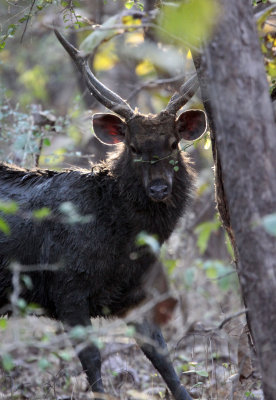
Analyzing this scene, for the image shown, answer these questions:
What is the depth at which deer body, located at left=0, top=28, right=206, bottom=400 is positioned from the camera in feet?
18.7

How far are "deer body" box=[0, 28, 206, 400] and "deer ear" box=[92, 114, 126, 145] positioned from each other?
39 mm

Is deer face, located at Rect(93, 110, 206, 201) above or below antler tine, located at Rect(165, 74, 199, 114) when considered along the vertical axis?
below

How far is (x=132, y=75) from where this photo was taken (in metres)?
12.1

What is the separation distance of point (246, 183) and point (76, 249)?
8.71ft

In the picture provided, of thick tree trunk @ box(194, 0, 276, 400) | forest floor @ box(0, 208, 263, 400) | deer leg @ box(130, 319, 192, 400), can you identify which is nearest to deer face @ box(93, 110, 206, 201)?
forest floor @ box(0, 208, 263, 400)

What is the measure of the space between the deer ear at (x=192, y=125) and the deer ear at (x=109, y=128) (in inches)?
23.8

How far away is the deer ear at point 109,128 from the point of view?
6363 millimetres

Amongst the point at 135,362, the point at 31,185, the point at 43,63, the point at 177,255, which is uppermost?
the point at 43,63

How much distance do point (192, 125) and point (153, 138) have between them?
0.63 metres

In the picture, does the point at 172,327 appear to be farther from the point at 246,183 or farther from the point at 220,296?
the point at 246,183

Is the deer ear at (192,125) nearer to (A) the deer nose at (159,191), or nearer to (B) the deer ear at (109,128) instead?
(B) the deer ear at (109,128)

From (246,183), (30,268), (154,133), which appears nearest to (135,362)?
(30,268)

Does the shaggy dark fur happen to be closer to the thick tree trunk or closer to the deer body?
the deer body

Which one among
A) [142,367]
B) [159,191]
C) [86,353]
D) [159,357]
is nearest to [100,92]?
[159,191]
